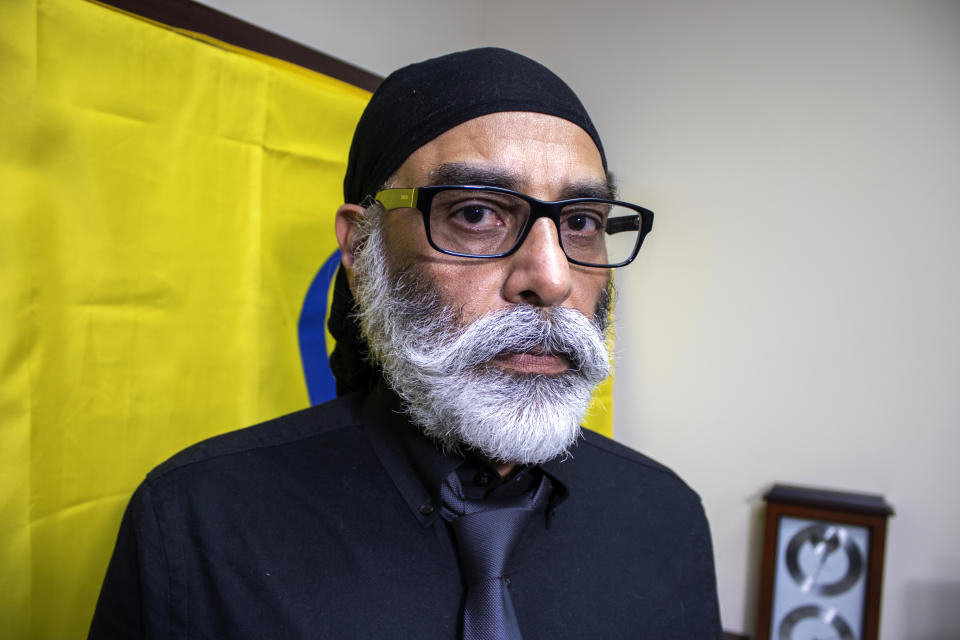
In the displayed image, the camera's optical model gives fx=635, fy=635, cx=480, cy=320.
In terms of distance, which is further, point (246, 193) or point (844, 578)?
point (844, 578)

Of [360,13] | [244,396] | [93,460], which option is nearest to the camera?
[93,460]

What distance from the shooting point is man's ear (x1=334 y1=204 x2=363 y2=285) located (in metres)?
0.94

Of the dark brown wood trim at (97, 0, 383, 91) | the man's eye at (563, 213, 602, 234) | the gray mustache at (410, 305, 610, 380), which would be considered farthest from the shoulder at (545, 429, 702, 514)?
the dark brown wood trim at (97, 0, 383, 91)

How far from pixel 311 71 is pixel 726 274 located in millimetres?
1162

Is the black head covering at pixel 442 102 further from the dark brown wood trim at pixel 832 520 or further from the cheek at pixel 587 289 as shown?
the dark brown wood trim at pixel 832 520

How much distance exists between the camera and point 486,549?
75cm

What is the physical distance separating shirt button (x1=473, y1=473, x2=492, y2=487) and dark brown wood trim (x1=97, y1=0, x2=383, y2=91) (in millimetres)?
871

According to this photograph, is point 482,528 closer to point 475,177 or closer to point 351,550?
point 351,550

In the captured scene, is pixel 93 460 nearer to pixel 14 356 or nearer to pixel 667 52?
pixel 14 356

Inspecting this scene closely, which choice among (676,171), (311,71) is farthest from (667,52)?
(311,71)

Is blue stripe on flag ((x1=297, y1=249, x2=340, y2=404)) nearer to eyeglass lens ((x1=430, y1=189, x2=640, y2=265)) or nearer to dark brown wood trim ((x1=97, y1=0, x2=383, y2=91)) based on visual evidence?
dark brown wood trim ((x1=97, y1=0, x2=383, y2=91))

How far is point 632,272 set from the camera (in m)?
1.84

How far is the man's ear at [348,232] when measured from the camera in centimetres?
94

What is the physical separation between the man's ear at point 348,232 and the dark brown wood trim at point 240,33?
1.48 ft
